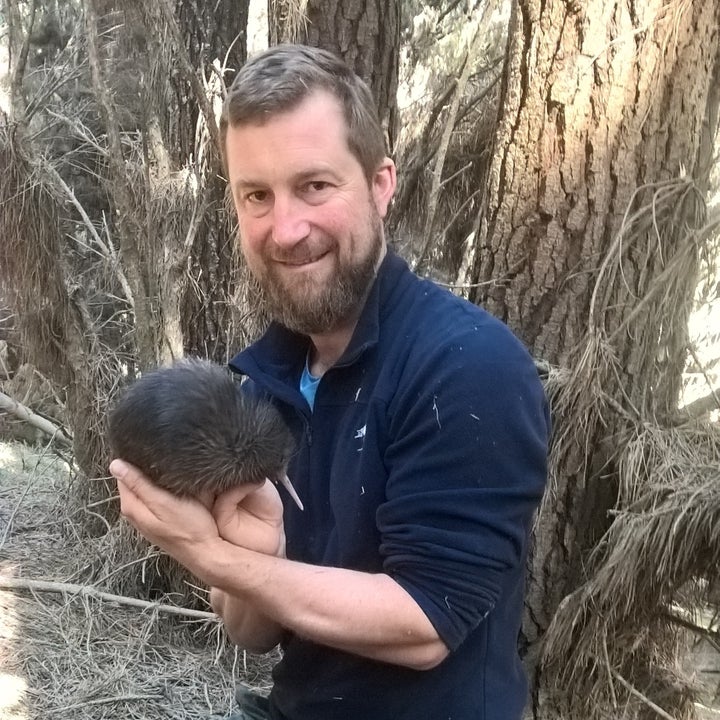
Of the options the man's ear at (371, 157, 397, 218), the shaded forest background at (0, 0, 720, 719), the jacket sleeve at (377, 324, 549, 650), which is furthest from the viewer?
the shaded forest background at (0, 0, 720, 719)

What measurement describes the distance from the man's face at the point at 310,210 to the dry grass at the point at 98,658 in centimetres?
198

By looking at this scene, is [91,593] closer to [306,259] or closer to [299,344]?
[299,344]

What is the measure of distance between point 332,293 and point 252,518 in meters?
0.49

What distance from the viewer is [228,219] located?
3037 mm

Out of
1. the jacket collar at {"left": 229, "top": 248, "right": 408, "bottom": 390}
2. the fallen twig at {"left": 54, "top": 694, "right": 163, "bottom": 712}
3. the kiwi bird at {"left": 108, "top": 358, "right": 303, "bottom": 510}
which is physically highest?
the jacket collar at {"left": 229, "top": 248, "right": 408, "bottom": 390}

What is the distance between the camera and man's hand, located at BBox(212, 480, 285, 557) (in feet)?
4.80

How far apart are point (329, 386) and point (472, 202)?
1.43 meters

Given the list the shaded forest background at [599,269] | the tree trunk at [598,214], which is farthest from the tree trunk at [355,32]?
the tree trunk at [598,214]

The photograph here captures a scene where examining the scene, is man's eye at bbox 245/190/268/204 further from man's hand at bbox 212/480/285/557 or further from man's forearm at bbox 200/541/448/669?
man's forearm at bbox 200/541/448/669

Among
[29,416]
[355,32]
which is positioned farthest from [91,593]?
[355,32]

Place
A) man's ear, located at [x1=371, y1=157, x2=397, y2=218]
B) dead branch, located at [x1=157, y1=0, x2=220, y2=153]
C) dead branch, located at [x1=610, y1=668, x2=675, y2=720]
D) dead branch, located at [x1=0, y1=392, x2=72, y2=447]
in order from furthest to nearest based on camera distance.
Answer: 1. dead branch, located at [x1=0, y1=392, x2=72, y2=447]
2. dead branch, located at [x1=157, y1=0, x2=220, y2=153]
3. dead branch, located at [x1=610, y1=668, x2=675, y2=720]
4. man's ear, located at [x1=371, y1=157, x2=397, y2=218]

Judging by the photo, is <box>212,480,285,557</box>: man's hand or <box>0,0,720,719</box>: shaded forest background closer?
<box>212,480,285,557</box>: man's hand

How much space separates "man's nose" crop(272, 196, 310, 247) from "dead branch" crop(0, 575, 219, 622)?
6.93ft

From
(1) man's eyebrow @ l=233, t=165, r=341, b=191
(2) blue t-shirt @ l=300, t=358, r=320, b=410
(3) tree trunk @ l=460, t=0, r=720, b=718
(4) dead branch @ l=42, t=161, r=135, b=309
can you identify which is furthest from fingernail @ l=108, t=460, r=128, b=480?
(4) dead branch @ l=42, t=161, r=135, b=309
